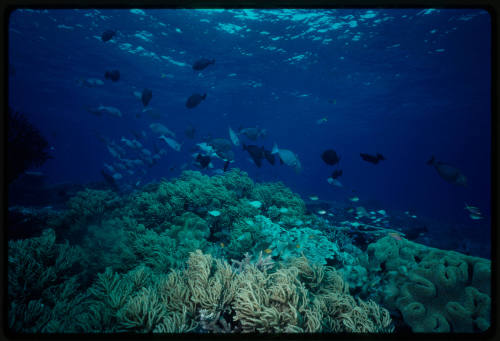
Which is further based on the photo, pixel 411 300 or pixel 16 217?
pixel 16 217

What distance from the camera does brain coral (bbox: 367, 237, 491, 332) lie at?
337 centimetres

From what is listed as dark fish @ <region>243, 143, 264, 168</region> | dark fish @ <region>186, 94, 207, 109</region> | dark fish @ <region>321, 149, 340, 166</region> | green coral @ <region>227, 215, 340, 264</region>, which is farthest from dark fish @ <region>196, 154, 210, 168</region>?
dark fish @ <region>321, 149, 340, 166</region>

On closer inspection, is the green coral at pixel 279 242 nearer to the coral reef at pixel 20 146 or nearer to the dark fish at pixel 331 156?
the dark fish at pixel 331 156

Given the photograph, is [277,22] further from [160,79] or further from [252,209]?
[160,79]

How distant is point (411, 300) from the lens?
3779mm

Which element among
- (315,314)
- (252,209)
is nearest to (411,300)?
(315,314)

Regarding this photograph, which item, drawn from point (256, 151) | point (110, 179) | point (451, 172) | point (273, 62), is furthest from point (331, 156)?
point (273, 62)

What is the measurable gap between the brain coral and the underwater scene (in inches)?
1.0

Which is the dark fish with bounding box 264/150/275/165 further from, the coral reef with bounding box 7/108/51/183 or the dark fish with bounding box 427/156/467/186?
the coral reef with bounding box 7/108/51/183

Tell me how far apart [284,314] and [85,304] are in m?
3.07

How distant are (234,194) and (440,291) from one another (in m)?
5.52

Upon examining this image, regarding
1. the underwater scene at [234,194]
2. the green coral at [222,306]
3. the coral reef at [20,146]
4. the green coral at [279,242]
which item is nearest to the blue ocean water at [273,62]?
the underwater scene at [234,194]

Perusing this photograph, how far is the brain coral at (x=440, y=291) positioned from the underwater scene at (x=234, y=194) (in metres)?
0.03

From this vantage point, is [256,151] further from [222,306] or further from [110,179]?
[110,179]
